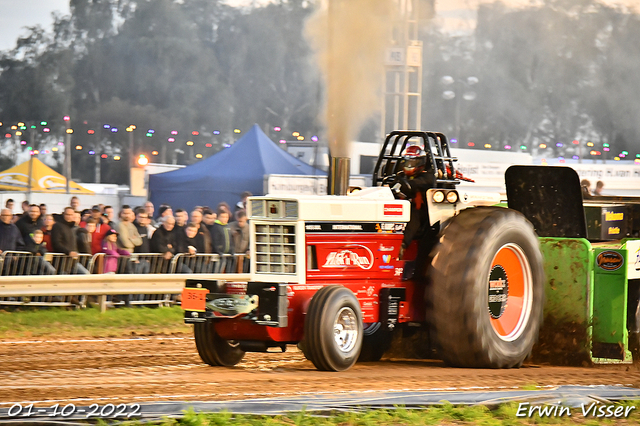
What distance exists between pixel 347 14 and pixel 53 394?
22.7 feet

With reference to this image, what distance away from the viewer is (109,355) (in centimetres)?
856

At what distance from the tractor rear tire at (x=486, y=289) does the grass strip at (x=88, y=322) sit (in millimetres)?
4666

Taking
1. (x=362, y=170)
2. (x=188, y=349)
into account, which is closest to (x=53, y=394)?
(x=188, y=349)

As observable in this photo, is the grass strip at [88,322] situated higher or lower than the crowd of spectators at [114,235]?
lower

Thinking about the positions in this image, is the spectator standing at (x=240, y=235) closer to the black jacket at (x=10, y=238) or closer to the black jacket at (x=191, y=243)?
the black jacket at (x=191, y=243)

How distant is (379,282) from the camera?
7.54 metres

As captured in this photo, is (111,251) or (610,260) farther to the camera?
(111,251)

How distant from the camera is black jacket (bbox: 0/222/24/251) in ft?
40.1

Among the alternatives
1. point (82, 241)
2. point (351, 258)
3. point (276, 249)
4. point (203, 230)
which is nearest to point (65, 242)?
point (82, 241)

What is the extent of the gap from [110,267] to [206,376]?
647 centimetres

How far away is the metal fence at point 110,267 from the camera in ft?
39.6

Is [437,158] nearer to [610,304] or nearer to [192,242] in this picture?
[610,304]

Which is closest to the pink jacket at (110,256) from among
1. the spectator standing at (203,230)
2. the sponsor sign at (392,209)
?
the spectator standing at (203,230)

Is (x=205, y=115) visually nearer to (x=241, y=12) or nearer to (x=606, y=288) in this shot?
(x=241, y=12)
